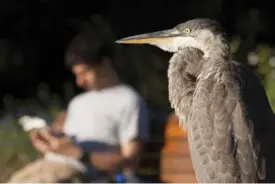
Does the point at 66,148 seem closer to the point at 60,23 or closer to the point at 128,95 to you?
the point at 128,95

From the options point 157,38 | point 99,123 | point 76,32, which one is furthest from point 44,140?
point 76,32

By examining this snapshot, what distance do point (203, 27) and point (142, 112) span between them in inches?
67.6

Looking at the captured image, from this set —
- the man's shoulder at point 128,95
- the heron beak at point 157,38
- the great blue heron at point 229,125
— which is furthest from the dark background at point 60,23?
the great blue heron at point 229,125

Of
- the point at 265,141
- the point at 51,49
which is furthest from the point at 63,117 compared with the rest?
the point at 51,49

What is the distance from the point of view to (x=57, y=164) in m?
5.87

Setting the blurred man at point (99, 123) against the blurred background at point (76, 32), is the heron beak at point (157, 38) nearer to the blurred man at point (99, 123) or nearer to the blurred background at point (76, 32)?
the blurred man at point (99, 123)

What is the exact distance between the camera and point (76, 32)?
430 inches

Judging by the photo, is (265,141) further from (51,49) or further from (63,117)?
(51,49)

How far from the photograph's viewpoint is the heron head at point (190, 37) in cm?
440

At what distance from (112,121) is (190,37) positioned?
1.68 meters

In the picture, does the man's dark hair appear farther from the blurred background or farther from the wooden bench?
the blurred background

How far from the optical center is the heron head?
440 centimetres

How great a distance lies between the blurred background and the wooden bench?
5.10ft

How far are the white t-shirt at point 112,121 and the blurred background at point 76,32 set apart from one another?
178 centimetres
